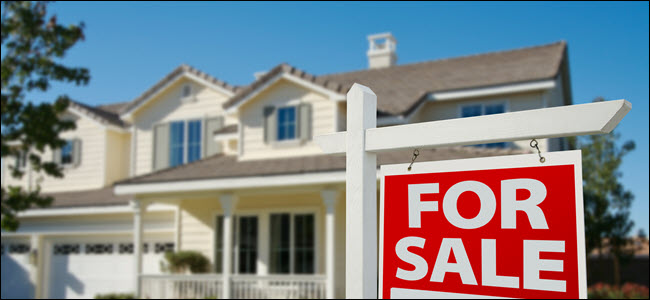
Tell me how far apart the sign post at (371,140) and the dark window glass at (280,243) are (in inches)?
468

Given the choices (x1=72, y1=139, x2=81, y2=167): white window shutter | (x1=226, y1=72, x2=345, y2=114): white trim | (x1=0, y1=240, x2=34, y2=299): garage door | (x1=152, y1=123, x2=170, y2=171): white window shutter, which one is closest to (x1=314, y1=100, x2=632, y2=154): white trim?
(x1=226, y1=72, x2=345, y2=114): white trim

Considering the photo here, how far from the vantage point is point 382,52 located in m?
21.3

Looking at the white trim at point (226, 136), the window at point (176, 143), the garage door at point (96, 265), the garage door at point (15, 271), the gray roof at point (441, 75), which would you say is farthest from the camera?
the garage door at point (15, 271)

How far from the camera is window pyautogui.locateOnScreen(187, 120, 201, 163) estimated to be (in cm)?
1817

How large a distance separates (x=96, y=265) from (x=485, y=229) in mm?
17189

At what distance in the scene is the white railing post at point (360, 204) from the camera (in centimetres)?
321

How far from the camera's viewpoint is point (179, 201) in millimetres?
16812

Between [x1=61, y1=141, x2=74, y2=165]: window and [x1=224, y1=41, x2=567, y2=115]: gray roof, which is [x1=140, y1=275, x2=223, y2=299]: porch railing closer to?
[x1=224, y1=41, x2=567, y2=115]: gray roof

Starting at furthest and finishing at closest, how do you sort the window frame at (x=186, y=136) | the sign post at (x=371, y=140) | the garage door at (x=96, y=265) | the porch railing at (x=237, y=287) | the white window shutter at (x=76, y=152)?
the white window shutter at (x=76, y=152) → the window frame at (x=186, y=136) → the garage door at (x=96, y=265) → the porch railing at (x=237, y=287) → the sign post at (x=371, y=140)

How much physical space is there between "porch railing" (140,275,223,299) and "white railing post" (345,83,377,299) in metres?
11.7

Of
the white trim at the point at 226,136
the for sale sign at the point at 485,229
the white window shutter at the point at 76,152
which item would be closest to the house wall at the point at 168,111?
the white trim at the point at 226,136

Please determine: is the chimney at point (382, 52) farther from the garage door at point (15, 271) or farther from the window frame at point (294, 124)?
the garage door at point (15, 271)

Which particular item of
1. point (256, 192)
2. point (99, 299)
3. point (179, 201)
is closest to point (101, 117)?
point (179, 201)

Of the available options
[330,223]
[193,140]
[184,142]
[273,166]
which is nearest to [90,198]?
[184,142]
